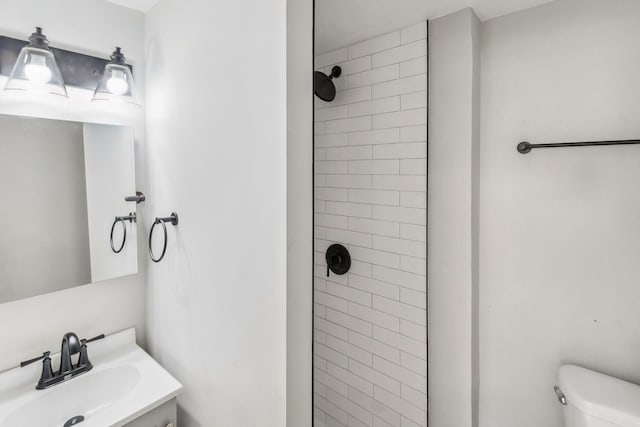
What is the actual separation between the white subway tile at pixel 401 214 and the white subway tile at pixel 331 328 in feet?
2.37

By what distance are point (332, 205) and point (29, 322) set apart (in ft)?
4.67

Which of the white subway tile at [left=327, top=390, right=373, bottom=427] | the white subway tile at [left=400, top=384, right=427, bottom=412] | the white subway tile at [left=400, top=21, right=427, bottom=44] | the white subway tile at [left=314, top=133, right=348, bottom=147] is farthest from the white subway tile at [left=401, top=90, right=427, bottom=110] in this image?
the white subway tile at [left=327, top=390, right=373, bottom=427]

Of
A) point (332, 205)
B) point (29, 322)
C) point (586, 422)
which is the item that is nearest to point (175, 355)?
point (29, 322)

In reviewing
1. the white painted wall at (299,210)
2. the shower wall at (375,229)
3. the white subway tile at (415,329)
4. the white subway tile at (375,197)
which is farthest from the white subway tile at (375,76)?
the white subway tile at (415,329)

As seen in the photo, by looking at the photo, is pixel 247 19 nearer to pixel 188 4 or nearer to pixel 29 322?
pixel 188 4

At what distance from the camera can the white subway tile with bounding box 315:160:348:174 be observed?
175cm

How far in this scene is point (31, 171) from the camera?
1108 mm

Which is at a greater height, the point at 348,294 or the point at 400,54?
the point at 400,54

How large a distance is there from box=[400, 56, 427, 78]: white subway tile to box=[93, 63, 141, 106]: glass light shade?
4.04ft

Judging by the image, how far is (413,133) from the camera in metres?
1.48

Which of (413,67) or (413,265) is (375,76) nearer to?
(413,67)

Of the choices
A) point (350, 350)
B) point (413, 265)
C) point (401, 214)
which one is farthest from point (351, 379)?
point (401, 214)

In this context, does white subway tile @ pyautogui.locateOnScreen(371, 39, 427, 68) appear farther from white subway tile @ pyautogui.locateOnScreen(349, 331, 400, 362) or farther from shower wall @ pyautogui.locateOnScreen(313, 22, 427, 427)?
white subway tile @ pyautogui.locateOnScreen(349, 331, 400, 362)

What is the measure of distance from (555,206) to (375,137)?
85 cm
